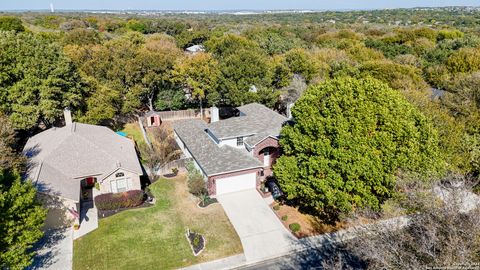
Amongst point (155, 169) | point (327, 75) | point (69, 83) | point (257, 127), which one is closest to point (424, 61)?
point (327, 75)

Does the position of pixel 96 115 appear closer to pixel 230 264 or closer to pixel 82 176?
pixel 82 176

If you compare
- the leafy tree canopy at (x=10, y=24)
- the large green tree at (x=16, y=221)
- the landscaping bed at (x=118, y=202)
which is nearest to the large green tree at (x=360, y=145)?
the landscaping bed at (x=118, y=202)

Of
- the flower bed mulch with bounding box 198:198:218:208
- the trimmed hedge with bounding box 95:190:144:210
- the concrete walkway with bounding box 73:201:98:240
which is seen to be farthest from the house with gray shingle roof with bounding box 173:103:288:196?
the concrete walkway with bounding box 73:201:98:240

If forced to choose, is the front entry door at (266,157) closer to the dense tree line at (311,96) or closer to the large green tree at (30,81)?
the dense tree line at (311,96)

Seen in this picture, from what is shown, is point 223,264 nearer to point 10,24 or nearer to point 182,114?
point 182,114

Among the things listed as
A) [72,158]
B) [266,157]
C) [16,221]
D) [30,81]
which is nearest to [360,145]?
[266,157]

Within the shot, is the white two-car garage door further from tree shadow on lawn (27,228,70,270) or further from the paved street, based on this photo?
tree shadow on lawn (27,228,70,270)
